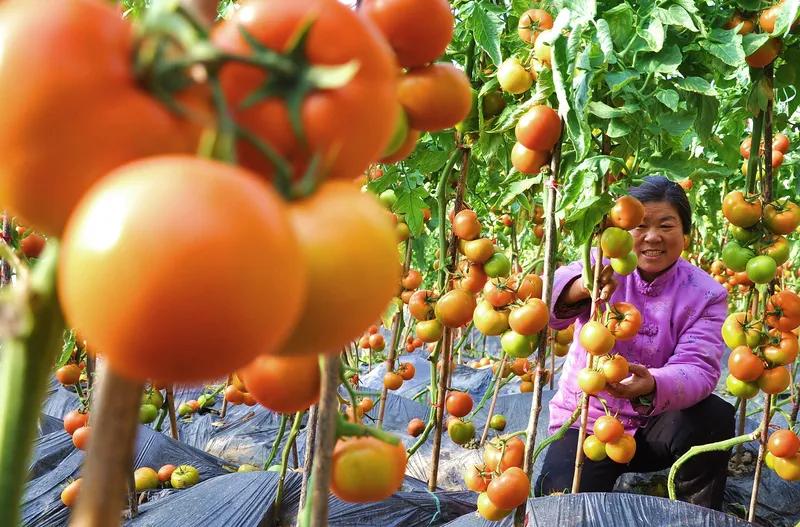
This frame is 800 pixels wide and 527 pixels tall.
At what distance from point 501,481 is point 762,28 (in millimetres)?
1221

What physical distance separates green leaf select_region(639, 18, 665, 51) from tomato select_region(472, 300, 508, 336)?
713 mm

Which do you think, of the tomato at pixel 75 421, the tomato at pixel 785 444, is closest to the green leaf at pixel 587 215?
the tomato at pixel 785 444

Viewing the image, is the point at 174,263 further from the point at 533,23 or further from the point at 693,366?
the point at 693,366

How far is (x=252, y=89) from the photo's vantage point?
0.27 m

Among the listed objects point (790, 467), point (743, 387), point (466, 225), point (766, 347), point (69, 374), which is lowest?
point (790, 467)

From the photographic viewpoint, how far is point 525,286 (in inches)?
68.2

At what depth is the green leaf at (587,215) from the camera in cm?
126

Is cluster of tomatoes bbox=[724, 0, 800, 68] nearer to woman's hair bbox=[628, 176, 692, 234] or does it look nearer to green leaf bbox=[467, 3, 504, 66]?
green leaf bbox=[467, 3, 504, 66]

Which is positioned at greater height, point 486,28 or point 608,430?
point 486,28

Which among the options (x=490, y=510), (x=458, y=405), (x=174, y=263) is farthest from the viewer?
(x=458, y=405)

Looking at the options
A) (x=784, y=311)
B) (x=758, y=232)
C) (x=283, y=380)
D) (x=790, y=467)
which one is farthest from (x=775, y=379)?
(x=283, y=380)

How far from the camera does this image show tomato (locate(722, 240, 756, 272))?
1704 mm

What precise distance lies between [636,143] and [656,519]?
85 centimetres

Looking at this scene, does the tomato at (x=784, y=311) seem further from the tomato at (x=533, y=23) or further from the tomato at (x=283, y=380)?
the tomato at (x=283, y=380)
